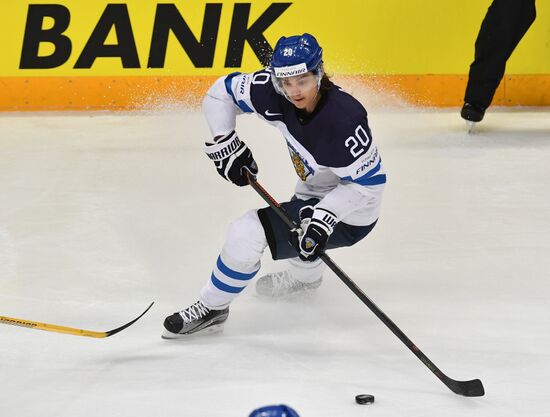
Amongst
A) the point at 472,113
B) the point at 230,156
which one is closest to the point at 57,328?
the point at 230,156

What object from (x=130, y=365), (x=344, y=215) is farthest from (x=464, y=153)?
(x=130, y=365)

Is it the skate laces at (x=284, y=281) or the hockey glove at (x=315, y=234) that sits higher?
the hockey glove at (x=315, y=234)

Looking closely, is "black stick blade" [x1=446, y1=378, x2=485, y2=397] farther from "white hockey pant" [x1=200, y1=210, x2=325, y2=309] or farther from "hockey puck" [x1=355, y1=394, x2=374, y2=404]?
"white hockey pant" [x1=200, y1=210, x2=325, y2=309]

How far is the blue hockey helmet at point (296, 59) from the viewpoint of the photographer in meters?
2.72

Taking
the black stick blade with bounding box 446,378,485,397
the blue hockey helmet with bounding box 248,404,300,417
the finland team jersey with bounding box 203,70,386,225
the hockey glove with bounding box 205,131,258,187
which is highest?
the blue hockey helmet with bounding box 248,404,300,417

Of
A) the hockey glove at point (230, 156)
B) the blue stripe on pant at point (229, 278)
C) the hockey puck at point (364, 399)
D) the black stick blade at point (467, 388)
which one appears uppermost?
the hockey glove at point (230, 156)

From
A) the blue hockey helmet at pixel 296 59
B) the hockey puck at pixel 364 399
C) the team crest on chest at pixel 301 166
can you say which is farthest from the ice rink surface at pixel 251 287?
the blue hockey helmet at pixel 296 59

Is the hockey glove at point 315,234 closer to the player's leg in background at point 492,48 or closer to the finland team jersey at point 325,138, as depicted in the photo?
the finland team jersey at point 325,138

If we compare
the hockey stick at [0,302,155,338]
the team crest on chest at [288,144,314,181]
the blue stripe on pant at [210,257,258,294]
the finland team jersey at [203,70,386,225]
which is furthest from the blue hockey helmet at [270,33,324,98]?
the hockey stick at [0,302,155,338]

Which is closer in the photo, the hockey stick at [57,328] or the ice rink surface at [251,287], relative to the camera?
the ice rink surface at [251,287]

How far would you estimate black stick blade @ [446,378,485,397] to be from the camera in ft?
8.16

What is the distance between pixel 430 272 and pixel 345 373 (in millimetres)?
912

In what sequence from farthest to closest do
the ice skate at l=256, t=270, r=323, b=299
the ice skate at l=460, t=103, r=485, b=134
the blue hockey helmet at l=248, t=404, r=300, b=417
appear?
the ice skate at l=460, t=103, r=485, b=134 → the ice skate at l=256, t=270, r=323, b=299 → the blue hockey helmet at l=248, t=404, r=300, b=417

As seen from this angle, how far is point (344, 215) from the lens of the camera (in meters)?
2.82
